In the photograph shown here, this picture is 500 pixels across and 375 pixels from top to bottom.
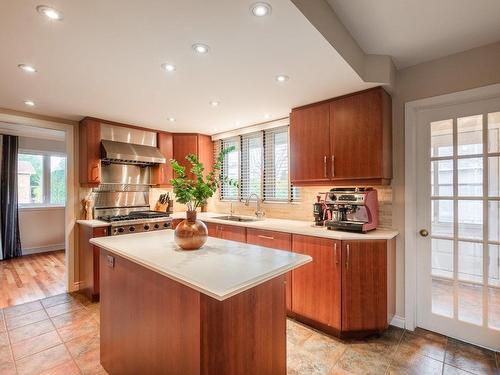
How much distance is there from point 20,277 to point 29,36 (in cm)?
393

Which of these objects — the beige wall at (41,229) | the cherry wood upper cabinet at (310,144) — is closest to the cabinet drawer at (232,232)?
the cherry wood upper cabinet at (310,144)

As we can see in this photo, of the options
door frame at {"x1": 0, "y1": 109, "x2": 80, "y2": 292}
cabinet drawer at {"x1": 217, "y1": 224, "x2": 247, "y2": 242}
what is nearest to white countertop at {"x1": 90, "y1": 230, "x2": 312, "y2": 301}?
cabinet drawer at {"x1": 217, "y1": 224, "x2": 247, "y2": 242}

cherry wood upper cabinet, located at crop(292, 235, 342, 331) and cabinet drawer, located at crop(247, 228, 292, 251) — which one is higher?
cabinet drawer, located at crop(247, 228, 292, 251)

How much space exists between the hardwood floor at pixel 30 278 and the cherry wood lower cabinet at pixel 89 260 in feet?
1.25

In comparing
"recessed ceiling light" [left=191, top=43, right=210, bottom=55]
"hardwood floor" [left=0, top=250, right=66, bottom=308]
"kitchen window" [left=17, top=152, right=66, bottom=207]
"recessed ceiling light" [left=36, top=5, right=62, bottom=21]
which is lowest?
"hardwood floor" [left=0, top=250, right=66, bottom=308]

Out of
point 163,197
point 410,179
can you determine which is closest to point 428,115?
point 410,179

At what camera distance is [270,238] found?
2.90 metres

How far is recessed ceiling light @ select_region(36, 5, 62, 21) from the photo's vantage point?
1391 millimetres

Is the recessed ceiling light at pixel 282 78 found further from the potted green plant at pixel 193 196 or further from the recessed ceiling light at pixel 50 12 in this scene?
the recessed ceiling light at pixel 50 12

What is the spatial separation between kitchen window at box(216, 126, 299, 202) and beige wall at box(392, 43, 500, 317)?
132cm

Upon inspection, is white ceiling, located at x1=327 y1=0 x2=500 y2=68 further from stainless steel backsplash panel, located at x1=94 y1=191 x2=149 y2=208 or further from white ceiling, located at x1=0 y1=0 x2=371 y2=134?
stainless steel backsplash panel, located at x1=94 y1=191 x2=149 y2=208

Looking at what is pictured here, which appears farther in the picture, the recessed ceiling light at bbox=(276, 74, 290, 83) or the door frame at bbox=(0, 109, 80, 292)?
the door frame at bbox=(0, 109, 80, 292)

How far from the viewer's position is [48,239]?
5.59 meters

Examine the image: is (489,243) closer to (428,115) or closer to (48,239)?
(428,115)
